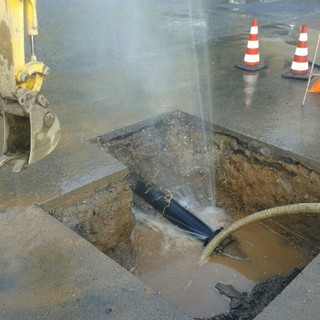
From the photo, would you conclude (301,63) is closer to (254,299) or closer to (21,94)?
(254,299)

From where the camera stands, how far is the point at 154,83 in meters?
5.98

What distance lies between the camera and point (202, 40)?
8.30 meters

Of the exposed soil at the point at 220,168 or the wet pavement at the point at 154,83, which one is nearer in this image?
the wet pavement at the point at 154,83

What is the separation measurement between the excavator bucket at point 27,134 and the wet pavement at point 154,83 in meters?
0.58

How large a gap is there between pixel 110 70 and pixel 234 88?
210 cm

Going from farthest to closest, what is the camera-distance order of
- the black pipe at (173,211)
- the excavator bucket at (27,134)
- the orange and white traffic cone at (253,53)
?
1. the orange and white traffic cone at (253,53)
2. the black pipe at (173,211)
3. the excavator bucket at (27,134)

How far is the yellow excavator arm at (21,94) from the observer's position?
2498 millimetres

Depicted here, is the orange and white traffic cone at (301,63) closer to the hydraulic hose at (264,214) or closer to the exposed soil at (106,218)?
the hydraulic hose at (264,214)

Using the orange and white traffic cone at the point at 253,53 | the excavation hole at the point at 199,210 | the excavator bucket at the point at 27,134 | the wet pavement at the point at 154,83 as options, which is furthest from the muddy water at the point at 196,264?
the orange and white traffic cone at the point at 253,53

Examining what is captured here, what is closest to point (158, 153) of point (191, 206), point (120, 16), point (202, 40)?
point (191, 206)

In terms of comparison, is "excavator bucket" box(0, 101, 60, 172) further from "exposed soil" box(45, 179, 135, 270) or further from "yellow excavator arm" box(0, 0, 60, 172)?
"exposed soil" box(45, 179, 135, 270)

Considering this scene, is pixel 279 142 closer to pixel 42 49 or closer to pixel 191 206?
pixel 191 206

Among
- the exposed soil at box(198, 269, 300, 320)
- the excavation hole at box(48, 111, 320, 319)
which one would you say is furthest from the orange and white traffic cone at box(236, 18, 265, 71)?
the exposed soil at box(198, 269, 300, 320)

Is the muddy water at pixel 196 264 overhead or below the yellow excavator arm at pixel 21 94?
below
